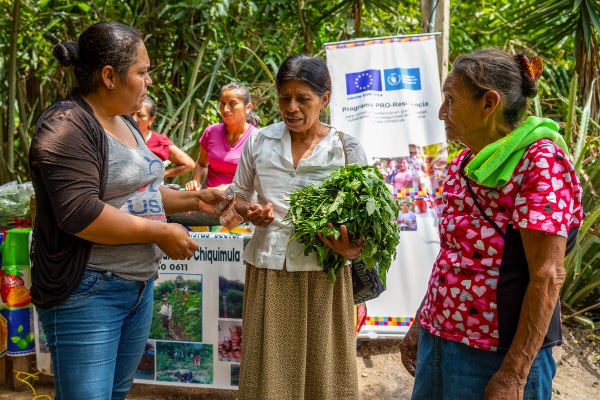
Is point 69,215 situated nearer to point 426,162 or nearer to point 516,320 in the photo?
point 516,320

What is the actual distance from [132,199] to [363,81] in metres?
2.59

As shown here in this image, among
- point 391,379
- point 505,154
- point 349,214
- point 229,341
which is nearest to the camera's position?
point 505,154

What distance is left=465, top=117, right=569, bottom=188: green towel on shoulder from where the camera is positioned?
1.54 metres

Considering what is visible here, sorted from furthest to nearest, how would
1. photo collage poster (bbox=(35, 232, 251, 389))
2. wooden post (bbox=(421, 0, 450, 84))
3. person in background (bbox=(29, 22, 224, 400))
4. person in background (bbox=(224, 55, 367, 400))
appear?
wooden post (bbox=(421, 0, 450, 84)) < photo collage poster (bbox=(35, 232, 251, 389)) < person in background (bbox=(224, 55, 367, 400)) < person in background (bbox=(29, 22, 224, 400))

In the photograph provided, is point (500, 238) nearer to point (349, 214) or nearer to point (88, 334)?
point (349, 214)

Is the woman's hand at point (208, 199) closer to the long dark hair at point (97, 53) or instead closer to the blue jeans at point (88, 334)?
the blue jeans at point (88, 334)

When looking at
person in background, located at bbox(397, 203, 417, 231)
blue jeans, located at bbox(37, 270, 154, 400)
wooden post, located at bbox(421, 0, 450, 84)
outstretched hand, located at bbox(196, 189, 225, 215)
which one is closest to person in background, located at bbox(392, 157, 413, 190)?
person in background, located at bbox(397, 203, 417, 231)

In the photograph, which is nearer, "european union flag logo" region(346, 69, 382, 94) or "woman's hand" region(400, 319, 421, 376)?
"woman's hand" region(400, 319, 421, 376)

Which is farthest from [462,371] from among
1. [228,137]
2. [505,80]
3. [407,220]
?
[228,137]

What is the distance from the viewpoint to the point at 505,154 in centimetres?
153

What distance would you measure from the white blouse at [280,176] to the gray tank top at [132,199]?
56 cm

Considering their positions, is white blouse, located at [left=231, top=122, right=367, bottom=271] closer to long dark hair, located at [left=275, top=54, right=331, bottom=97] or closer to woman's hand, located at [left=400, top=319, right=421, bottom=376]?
long dark hair, located at [left=275, top=54, right=331, bottom=97]

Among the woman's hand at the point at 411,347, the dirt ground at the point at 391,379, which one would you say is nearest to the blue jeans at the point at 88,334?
the woman's hand at the point at 411,347

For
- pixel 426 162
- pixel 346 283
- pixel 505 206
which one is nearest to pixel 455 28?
pixel 426 162
